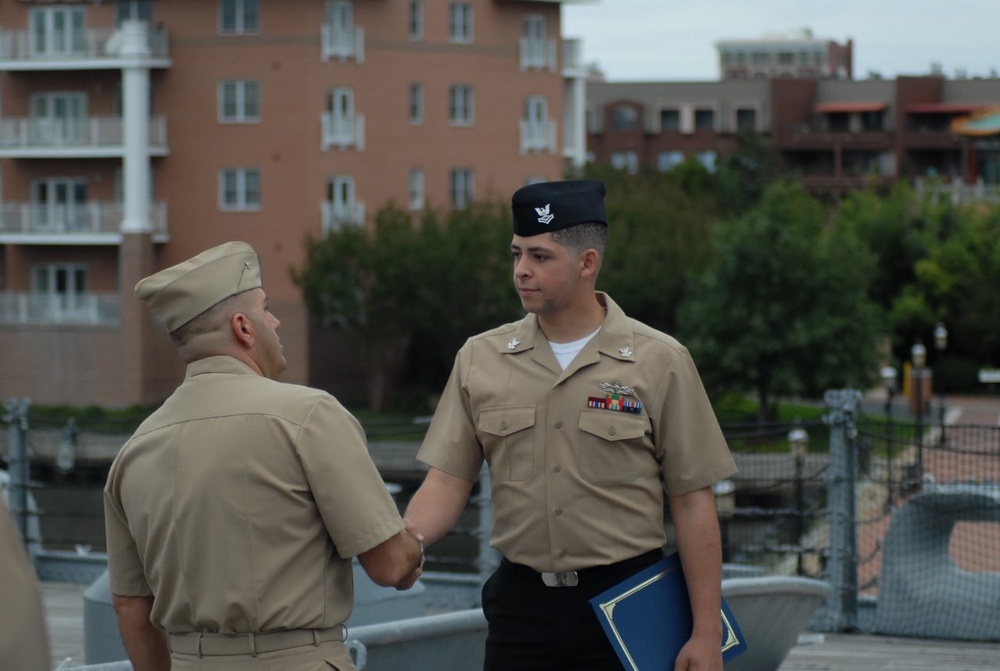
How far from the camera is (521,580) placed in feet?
13.2

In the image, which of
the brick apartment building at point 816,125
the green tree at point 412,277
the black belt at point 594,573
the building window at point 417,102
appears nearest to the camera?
the black belt at point 594,573

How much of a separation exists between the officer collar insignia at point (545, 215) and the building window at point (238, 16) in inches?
1564

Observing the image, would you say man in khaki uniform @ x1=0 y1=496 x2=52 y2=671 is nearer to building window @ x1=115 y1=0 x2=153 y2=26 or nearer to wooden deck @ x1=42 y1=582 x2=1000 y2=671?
wooden deck @ x1=42 y1=582 x2=1000 y2=671

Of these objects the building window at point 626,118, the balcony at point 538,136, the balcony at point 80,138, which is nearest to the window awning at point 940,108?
the building window at point 626,118

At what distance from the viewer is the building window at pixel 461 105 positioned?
45.4 metres

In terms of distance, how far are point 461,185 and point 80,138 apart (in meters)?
10.8

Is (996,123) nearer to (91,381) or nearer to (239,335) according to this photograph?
(91,381)

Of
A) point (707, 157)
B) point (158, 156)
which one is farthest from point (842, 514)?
point (707, 157)

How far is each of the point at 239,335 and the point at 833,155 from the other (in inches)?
3056

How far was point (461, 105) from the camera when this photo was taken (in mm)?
45688

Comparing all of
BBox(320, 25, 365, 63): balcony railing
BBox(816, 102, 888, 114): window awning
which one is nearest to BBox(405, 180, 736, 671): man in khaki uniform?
BBox(320, 25, 365, 63): balcony railing

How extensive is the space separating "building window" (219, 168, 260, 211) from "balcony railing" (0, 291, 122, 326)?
12.9 ft

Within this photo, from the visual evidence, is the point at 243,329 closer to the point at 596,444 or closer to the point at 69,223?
the point at 596,444

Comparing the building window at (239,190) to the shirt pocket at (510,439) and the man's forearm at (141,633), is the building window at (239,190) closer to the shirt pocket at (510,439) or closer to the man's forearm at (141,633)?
the shirt pocket at (510,439)
